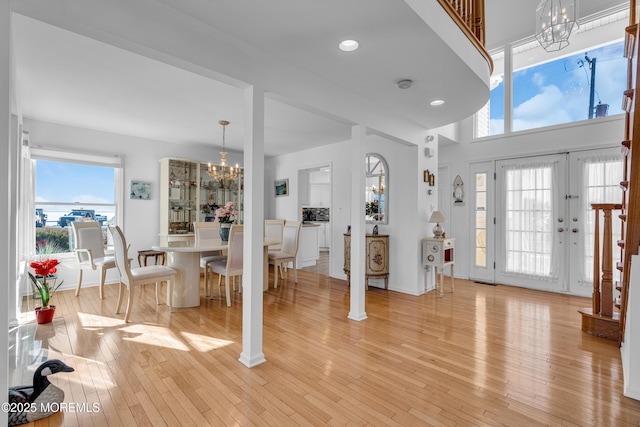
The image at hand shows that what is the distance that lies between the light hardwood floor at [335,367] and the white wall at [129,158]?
4.97 feet

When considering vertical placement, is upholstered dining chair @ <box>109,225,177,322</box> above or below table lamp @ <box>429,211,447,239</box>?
below

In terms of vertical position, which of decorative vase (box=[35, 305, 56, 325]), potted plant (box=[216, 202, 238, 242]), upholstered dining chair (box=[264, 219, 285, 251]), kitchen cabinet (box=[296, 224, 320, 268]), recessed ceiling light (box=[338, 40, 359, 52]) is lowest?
decorative vase (box=[35, 305, 56, 325])

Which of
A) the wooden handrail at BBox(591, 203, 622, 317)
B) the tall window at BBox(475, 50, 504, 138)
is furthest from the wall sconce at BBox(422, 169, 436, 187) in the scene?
the wooden handrail at BBox(591, 203, 622, 317)

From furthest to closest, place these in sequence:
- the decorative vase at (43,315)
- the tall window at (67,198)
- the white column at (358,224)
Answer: the tall window at (67,198), the white column at (358,224), the decorative vase at (43,315)

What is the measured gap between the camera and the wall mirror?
4895mm

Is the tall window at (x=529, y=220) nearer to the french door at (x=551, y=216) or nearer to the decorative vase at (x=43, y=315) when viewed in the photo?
the french door at (x=551, y=216)

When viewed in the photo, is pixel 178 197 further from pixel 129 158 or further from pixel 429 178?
pixel 429 178

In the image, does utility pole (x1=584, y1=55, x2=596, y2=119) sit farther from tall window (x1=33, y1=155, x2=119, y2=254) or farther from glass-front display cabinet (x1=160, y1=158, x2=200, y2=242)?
tall window (x1=33, y1=155, x2=119, y2=254)

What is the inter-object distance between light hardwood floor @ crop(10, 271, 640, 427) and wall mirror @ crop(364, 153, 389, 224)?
1617mm

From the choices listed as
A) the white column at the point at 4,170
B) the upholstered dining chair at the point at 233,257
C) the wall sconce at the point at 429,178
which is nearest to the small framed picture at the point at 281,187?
the upholstered dining chair at the point at 233,257

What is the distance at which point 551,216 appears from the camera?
4562mm

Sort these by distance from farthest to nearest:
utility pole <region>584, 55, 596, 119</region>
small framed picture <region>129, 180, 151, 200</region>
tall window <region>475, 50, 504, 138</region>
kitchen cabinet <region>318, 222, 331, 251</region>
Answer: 1. kitchen cabinet <region>318, 222, 331, 251</region>
2. small framed picture <region>129, 180, 151, 200</region>
3. tall window <region>475, 50, 504, 138</region>
4. utility pole <region>584, 55, 596, 119</region>

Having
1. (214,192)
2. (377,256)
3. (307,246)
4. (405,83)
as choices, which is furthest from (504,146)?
(214,192)

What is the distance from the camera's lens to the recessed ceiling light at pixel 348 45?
7.20 feet
